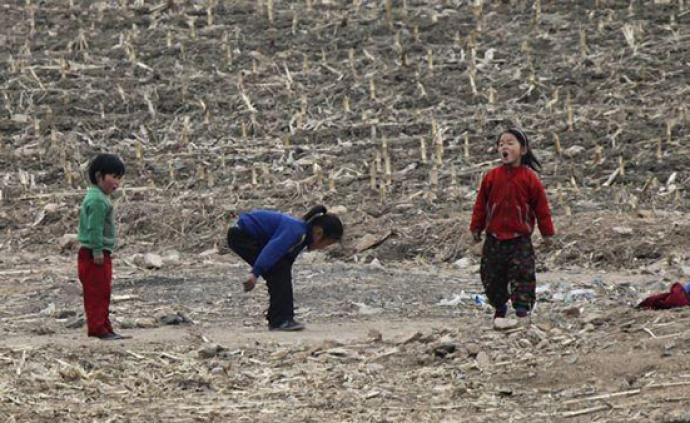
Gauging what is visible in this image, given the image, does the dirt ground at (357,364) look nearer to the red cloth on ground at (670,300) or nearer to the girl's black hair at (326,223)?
the red cloth on ground at (670,300)

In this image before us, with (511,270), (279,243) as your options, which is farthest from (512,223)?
(279,243)

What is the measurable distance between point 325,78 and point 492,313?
9584 mm

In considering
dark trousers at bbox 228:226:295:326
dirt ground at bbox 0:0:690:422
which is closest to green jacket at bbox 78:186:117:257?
dirt ground at bbox 0:0:690:422

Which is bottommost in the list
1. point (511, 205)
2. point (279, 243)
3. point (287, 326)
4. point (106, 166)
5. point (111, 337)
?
point (287, 326)

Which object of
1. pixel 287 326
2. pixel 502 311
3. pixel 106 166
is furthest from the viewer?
pixel 287 326

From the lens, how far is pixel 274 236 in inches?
430

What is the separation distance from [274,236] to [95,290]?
1238mm

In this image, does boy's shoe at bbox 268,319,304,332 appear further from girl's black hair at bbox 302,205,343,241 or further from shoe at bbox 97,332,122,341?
shoe at bbox 97,332,122,341

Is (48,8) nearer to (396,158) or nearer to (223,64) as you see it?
(223,64)

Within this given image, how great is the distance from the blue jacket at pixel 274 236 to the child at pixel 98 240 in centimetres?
97

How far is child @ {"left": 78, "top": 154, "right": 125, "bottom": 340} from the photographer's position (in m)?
10.5

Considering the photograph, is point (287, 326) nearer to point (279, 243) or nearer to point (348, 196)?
point (279, 243)

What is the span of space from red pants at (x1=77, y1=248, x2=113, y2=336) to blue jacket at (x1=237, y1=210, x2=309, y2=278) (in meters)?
0.98

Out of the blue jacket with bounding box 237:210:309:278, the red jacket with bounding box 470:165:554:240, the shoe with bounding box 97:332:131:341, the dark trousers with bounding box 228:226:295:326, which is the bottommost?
the shoe with bounding box 97:332:131:341
